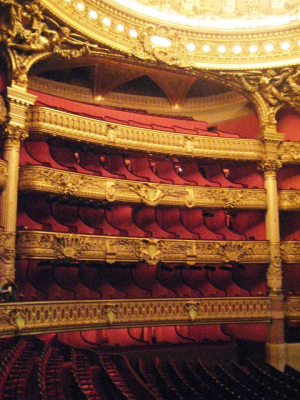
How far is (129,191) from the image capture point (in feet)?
26.4

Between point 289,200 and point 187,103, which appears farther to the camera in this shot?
point 187,103

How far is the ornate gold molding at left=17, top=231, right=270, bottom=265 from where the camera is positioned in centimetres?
682

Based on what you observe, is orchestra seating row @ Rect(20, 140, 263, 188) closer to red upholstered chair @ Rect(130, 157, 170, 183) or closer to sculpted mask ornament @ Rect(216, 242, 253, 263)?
red upholstered chair @ Rect(130, 157, 170, 183)

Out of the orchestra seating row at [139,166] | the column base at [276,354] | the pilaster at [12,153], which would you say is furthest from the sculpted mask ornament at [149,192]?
the column base at [276,354]

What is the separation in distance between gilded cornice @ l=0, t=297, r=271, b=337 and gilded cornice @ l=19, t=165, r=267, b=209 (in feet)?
5.52

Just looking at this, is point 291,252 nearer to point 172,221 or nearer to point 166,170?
point 172,221

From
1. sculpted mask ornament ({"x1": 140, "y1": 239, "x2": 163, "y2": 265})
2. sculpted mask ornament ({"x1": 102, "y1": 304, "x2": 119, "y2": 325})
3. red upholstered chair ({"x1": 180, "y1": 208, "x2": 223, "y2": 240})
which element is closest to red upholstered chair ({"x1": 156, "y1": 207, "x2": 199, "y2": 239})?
red upholstered chair ({"x1": 180, "y1": 208, "x2": 223, "y2": 240})

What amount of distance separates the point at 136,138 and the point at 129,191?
38.5 inches

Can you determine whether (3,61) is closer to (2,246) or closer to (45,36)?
(45,36)

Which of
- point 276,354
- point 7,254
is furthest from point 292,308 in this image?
point 7,254

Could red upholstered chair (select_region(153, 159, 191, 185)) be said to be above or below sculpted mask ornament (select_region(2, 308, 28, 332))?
above

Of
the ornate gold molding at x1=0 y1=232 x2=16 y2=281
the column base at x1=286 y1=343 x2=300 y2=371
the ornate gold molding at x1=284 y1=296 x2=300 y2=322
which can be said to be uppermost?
the ornate gold molding at x1=0 y1=232 x2=16 y2=281

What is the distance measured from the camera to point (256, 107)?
31.0 ft

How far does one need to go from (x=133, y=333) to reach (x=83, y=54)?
4973 mm
